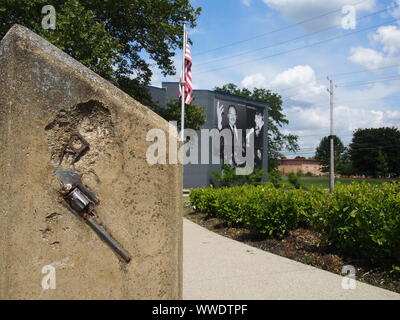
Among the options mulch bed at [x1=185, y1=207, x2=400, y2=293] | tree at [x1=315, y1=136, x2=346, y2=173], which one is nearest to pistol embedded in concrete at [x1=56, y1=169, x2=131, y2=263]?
mulch bed at [x1=185, y1=207, x2=400, y2=293]

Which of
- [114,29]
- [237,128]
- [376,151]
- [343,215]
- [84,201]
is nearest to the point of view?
[84,201]

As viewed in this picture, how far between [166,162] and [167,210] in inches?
11.5

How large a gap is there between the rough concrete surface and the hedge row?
3737 millimetres

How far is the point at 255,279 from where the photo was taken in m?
5.25

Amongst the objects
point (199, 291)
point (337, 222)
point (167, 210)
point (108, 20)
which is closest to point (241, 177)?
point (108, 20)

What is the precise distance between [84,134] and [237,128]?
97.6 ft

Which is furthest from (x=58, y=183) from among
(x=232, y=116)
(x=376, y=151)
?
(x=376, y=151)

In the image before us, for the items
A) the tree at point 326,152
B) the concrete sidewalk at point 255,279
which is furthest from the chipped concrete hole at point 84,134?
the tree at point 326,152

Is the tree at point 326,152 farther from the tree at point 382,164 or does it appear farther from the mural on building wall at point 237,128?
the mural on building wall at point 237,128

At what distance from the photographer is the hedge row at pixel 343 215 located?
17.3ft

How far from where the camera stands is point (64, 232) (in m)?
2.43

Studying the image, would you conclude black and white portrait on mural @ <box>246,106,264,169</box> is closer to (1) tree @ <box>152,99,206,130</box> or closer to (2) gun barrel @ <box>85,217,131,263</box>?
(1) tree @ <box>152,99,206,130</box>

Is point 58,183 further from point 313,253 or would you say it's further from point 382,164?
point 382,164

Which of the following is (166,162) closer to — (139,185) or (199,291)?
(139,185)
